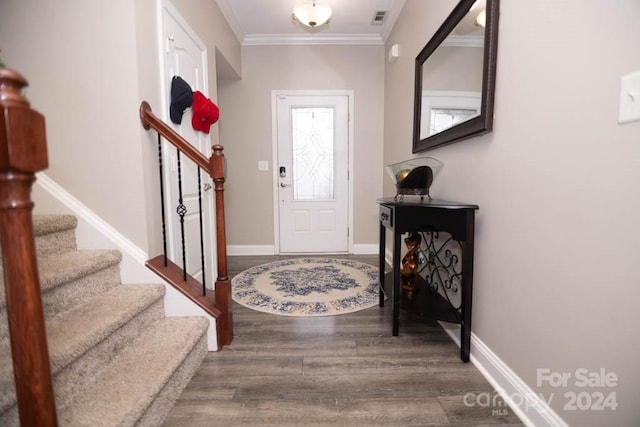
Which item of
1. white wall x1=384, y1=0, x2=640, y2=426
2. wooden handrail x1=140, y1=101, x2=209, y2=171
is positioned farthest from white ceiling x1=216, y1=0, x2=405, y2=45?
white wall x1=384, y1=0, x2=640, y2=426

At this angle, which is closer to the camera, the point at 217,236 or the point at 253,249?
the point at 217,236

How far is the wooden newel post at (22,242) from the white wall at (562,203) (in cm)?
144

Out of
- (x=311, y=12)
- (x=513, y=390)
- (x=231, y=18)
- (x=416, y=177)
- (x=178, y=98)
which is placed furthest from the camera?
(x=231, y=18)

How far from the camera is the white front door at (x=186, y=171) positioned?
6.47 feet

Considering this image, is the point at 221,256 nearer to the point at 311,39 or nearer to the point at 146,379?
the point at 146,379

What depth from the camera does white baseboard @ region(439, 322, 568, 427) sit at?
3.67 feet

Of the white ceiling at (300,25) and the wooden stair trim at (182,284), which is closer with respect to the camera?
the wooden stair trim at (182,284)

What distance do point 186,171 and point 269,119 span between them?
1.88 metres

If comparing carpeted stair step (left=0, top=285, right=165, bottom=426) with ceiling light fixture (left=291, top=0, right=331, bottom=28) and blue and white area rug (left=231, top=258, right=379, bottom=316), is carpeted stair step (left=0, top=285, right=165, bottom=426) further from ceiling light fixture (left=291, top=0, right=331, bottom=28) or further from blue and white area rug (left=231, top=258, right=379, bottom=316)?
ceiling light fixture (left=291, top=0, right=331, bottom=28)

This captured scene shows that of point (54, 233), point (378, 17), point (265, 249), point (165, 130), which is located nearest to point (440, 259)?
point (165, 130)

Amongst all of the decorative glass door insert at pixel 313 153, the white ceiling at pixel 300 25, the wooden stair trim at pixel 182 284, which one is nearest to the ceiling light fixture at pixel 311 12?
the white ceiling at pixel 300 25

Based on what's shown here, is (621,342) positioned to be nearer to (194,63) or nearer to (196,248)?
(196,248)

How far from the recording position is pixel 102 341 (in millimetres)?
1210

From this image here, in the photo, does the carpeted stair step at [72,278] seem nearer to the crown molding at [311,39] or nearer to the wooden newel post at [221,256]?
the wooden newel post at [221,256]
